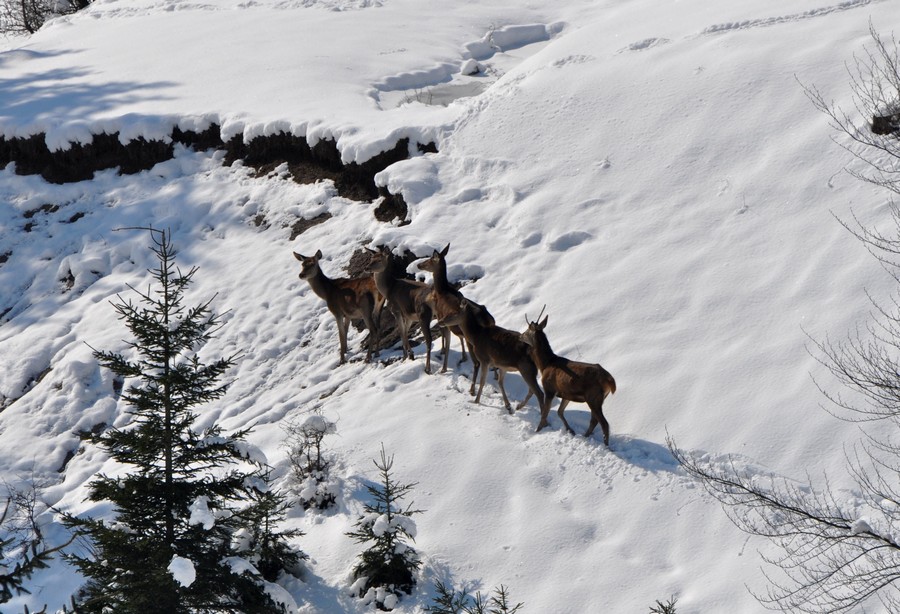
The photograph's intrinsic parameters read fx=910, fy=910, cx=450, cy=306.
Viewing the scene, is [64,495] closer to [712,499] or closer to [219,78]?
[712,499]

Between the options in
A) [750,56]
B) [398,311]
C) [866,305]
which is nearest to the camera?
[866,305]

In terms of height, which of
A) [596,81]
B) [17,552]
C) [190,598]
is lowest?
[17,552]

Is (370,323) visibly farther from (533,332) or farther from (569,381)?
(569,381)

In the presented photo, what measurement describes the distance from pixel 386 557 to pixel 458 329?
11.7ft

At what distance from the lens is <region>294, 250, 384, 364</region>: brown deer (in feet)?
44.5

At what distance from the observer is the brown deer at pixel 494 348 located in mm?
10992

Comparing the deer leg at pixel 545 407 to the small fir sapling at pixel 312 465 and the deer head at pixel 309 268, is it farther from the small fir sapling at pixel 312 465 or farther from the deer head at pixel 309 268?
the deer head at pixel 309 268

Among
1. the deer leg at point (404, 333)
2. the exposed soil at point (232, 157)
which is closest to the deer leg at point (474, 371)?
the deer leg at point (404, 333)

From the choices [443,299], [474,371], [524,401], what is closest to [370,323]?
[443,299]

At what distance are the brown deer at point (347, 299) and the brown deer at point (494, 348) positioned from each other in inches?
85.4

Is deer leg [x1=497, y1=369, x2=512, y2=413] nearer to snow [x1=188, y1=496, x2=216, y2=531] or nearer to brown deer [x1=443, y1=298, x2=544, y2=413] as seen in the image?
brown deer [x1=443, y1=298, x2=544, y2=413]

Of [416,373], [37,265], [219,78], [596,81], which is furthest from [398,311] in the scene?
[219,78]

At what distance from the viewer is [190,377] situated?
8.30 m

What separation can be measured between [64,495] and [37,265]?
26.0ft
